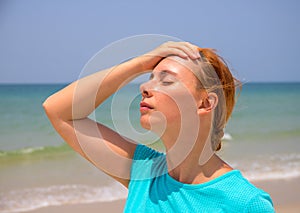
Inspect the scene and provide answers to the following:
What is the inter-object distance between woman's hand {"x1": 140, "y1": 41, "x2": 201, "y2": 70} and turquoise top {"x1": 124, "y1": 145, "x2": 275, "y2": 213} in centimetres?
36

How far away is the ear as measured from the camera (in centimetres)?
160

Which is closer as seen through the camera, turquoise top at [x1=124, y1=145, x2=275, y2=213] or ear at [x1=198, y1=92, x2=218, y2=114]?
turquoise top at [x1=124, y1=145, x2=275, y2=213]

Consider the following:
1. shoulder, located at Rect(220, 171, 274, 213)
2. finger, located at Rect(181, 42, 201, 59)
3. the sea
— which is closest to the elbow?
the sea

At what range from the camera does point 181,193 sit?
1634 mm

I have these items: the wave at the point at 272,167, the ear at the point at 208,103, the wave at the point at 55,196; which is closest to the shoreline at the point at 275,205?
the wave at the point at 55,196

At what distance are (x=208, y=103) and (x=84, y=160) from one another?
734 centimetres

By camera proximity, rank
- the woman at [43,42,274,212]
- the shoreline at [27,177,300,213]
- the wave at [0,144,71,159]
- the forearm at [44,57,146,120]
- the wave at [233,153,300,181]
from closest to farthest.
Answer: the woman at [43,42,274,212]
the forearm at [44,57,146,120]
the shoreline at [27,177,300,213]
the wave at [233,153,300,181]
the wave at [0,144,71,159]

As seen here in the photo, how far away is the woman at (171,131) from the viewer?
1557mm

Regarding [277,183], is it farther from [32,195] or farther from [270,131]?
[270,131]

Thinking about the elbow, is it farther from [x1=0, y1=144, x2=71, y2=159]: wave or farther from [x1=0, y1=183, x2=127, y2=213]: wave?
[x1=0, y1=144, x2=71, y2=159]: wave

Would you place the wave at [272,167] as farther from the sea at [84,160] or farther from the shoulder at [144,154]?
the shoulder at [144,154]

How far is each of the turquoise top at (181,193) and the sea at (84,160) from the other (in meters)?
0.18

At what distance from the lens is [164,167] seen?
1777 millimetres

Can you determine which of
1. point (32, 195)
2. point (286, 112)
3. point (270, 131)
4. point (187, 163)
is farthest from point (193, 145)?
point (286, 112)
